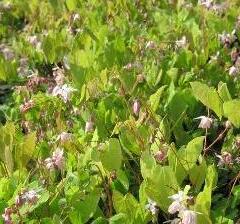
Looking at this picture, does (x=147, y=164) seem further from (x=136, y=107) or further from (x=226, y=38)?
(x=226, y=38)

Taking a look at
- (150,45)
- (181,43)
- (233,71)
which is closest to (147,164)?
(233,71)

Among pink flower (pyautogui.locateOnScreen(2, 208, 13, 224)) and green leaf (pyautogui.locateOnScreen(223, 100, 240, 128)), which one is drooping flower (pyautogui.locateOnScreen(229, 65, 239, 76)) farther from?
pink flower (pyautogui.locateOnScreen(2, 208, 13, 224))

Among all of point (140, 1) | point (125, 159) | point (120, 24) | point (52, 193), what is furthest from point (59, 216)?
point (140, 1)

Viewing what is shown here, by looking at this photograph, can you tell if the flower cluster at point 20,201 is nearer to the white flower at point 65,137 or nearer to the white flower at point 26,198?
the white flower at point 26,198

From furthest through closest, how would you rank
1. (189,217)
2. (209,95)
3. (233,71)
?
(233,71)
(209,95)
(189,217)

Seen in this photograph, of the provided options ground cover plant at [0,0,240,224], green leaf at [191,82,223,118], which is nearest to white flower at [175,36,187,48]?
ground cover plant at [0,0,240,224]

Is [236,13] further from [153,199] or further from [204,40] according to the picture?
[153,199]

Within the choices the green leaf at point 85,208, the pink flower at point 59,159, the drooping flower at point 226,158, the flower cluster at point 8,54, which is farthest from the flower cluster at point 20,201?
the flower cluster at point 8,54

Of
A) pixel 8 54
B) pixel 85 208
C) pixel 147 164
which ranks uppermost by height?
pixel 147 164
